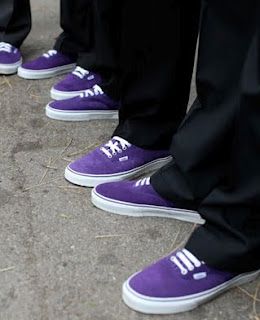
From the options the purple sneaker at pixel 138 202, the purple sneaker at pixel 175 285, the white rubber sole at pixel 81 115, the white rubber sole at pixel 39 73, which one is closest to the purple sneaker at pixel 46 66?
the white rubber sole at pixel 39 73

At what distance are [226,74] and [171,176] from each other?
36 centimetres

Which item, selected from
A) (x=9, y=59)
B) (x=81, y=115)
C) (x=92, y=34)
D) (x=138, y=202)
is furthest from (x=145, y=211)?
(x=9, y=59)

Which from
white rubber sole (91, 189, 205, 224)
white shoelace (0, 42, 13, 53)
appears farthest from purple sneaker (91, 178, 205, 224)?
white shoelace (0, 42, 13, 53)

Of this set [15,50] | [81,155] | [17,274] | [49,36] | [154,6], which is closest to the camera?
[17,274]

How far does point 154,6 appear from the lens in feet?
5.75

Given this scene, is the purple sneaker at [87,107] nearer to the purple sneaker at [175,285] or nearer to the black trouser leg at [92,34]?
the black trouser leg at [92,34]

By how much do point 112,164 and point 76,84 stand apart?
58 cm

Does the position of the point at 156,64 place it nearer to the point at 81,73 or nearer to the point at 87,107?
the point at 87,107

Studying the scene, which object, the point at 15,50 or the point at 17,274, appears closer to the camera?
the point at 17,274

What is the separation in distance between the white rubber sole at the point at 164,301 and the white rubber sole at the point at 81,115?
91 centimetres

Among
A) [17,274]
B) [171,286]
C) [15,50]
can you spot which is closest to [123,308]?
[171,286]

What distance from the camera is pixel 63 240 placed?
1692 mm

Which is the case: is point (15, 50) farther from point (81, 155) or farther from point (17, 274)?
point (17, 274)

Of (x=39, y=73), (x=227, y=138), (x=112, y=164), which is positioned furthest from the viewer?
(x=39, y=73)
